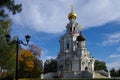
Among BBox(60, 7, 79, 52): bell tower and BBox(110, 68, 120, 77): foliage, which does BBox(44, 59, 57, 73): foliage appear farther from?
BBox(110, 68, 120, 77): foliage

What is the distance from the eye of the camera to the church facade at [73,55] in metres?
71.5

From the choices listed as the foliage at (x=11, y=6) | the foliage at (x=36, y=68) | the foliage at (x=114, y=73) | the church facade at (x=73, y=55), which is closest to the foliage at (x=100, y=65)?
the foliage at (x=114, y=73)

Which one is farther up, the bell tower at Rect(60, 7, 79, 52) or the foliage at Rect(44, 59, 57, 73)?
the bell tower at Rect(60, 7, 79, 52)

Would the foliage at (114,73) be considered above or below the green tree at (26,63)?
below

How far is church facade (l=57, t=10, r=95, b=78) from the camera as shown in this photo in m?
71.5

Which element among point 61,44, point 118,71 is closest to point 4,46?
point 61,44

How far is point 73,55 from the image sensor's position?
79.1 m

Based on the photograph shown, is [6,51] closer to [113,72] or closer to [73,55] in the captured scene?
[73,55]

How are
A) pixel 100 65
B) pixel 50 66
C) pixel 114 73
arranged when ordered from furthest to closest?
1. pixel 100 65
2. pixel 50 66
3. pixel 114 73

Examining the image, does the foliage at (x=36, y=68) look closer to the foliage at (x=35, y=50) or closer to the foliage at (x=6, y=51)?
the foliage at (x=35, y=50)

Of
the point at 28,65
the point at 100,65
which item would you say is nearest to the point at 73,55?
the point at 28,65

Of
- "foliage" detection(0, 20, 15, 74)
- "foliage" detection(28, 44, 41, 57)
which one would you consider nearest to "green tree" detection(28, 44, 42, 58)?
"foliage" detection(28, 44, 41, 57)

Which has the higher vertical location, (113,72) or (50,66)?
(50,66)

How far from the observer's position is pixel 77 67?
7531 cm
